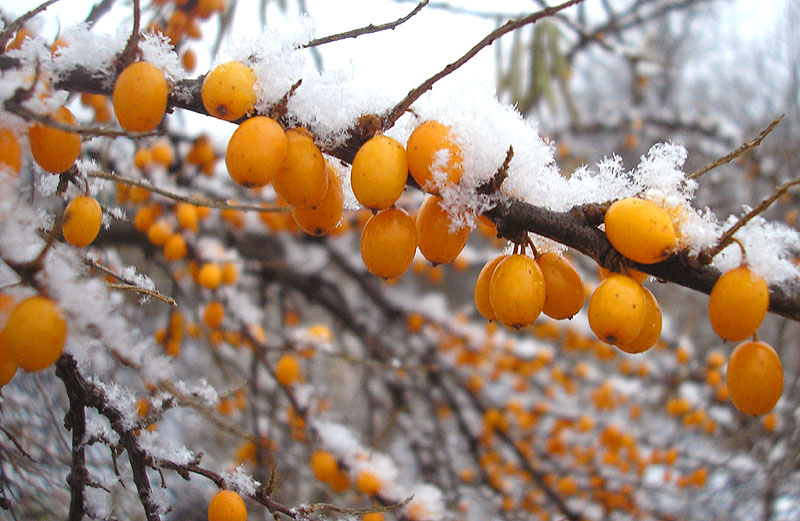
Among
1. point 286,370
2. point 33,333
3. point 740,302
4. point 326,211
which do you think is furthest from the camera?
point 286,370

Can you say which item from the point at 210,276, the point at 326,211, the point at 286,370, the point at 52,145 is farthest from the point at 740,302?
the point at 210,276

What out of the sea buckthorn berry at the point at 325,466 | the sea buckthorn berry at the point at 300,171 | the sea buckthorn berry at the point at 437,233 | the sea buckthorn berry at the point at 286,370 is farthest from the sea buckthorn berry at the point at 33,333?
the sea buckthorn berry at the point at 286,370

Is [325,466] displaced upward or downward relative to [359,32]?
downward

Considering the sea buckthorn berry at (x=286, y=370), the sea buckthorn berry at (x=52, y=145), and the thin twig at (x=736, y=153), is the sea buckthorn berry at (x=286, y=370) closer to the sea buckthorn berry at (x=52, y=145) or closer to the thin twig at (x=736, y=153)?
the sea buckthorn berry at (x=52, y=145)

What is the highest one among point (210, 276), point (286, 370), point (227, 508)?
point (210, 276)

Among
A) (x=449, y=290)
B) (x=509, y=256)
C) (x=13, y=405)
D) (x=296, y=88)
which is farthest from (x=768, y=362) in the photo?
(x=449, y=290)

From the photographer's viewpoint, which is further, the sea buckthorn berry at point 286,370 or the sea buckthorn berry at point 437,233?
the sea buckthorn berry at point 286,370

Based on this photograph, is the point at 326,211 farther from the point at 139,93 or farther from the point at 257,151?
the point at 139,93
